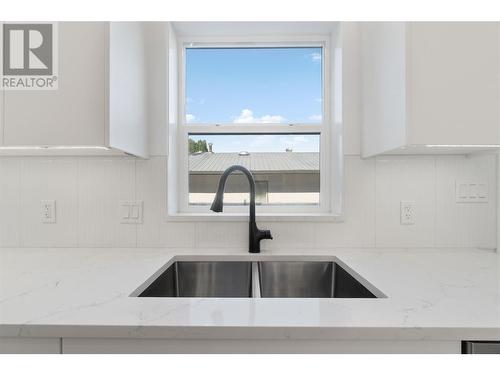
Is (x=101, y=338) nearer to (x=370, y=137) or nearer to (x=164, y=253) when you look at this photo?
(x=164, y=253)

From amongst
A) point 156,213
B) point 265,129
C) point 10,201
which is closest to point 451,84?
point 265,129

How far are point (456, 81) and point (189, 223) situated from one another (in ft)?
4.05

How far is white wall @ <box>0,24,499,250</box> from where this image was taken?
1462mm

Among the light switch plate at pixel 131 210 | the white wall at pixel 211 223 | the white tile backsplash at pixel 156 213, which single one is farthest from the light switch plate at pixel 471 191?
the light switch plate at pixel 131 210

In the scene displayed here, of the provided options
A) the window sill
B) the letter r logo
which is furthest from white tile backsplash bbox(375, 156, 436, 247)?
the letter r logo

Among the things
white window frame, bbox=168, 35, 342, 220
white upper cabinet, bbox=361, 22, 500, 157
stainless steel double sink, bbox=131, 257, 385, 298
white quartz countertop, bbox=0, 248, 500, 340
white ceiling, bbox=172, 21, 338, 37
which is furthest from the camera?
white window frame, bbox=168, 35, 342, 220

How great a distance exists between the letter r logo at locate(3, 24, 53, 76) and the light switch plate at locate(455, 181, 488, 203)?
183 centimetres

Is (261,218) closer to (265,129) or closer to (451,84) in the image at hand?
(265,129)

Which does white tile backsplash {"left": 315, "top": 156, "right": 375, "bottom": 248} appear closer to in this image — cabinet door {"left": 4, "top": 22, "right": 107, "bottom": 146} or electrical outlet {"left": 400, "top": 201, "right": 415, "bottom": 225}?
electrical outlet {"left": 400, "top": 201, "right": 415, "bottom": 225}

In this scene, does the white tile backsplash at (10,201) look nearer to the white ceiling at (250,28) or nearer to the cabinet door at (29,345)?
the cabinet door at (29,345)

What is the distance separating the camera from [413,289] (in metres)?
0.90

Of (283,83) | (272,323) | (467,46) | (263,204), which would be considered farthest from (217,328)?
(283,83)

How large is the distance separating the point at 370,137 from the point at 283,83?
2.05 feet

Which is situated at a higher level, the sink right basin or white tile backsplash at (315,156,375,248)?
white tile backsplash at (315,156,375,248)
